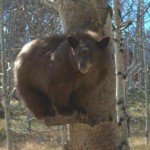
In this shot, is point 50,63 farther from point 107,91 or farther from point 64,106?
point 107,91

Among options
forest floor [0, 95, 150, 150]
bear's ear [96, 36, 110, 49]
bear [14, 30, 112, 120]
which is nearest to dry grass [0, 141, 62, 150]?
forest floor [0, 95, 150, 150]

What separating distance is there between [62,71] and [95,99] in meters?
0.64

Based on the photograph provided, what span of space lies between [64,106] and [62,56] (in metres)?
0.49

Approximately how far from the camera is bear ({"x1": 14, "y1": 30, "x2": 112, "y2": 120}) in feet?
12.1

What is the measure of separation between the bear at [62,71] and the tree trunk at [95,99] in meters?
0.22

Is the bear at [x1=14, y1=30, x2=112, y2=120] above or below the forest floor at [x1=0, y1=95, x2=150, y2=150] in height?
above

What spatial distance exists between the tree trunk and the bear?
216 millimetres

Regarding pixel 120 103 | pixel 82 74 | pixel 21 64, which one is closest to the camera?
pixel 82 74

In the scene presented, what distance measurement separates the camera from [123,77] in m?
6.59

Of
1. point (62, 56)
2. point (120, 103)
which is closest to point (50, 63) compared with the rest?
point (62, 56)

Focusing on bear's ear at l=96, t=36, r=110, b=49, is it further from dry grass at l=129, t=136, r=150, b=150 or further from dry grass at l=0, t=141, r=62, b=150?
dry grass at l=0, t=141, r=62, b=150

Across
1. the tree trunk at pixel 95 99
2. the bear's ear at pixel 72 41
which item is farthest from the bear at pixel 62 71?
the tree trunk at pixel 95 99

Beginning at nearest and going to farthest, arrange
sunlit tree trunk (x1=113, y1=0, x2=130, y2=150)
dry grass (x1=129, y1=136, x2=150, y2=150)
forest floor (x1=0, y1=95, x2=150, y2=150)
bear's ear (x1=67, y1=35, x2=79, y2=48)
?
1. bear's ear (x1=67, y1=35, x2=79, y2=48)
2. sunlit tree trunk (x1=113, y1=0, x2=130, y2=150)
3. dry grass (x1=129, y1=136, x2=150, y2=150)
4. forest floor (x1=0, y1=95, x2=150, y2=150)

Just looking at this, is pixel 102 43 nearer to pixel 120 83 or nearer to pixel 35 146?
pixel 120 83
